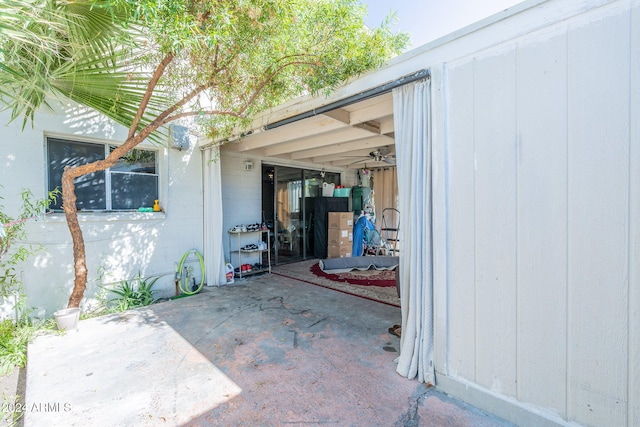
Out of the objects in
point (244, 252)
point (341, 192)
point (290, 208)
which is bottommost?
point (244, 252)

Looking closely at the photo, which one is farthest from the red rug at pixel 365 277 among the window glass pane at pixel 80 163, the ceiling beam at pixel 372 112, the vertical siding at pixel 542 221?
the window glass pane at pixel 80 163

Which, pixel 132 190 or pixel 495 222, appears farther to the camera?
pixel 132 190

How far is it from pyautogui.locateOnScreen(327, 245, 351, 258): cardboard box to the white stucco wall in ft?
10.9

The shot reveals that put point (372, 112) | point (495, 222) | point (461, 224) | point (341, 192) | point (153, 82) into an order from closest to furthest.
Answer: point (495, 222) < point (461, 224) < point (153, 82) < point (372, 112) < point (341, 192)

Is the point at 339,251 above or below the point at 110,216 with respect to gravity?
below

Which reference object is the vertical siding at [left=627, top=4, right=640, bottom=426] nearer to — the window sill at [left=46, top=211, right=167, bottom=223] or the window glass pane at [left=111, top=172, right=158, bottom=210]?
the window sill at [left=46, top=211, right=167, bottom=223]

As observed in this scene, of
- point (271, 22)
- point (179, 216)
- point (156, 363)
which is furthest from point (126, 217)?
point (271, 22)

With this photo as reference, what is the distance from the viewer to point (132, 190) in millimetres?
4391

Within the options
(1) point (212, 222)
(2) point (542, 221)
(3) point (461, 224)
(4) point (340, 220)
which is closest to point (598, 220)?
(2) point (542, 221)

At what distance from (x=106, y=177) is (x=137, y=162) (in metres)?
0.48

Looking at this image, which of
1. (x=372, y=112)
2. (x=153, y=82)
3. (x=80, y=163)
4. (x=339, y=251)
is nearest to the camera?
(x=153, y=82)

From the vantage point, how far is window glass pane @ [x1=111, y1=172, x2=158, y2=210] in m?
4.23

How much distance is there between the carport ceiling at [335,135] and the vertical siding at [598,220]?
1801 millimetres

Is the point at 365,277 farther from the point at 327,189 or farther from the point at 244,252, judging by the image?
the point at 327,189
